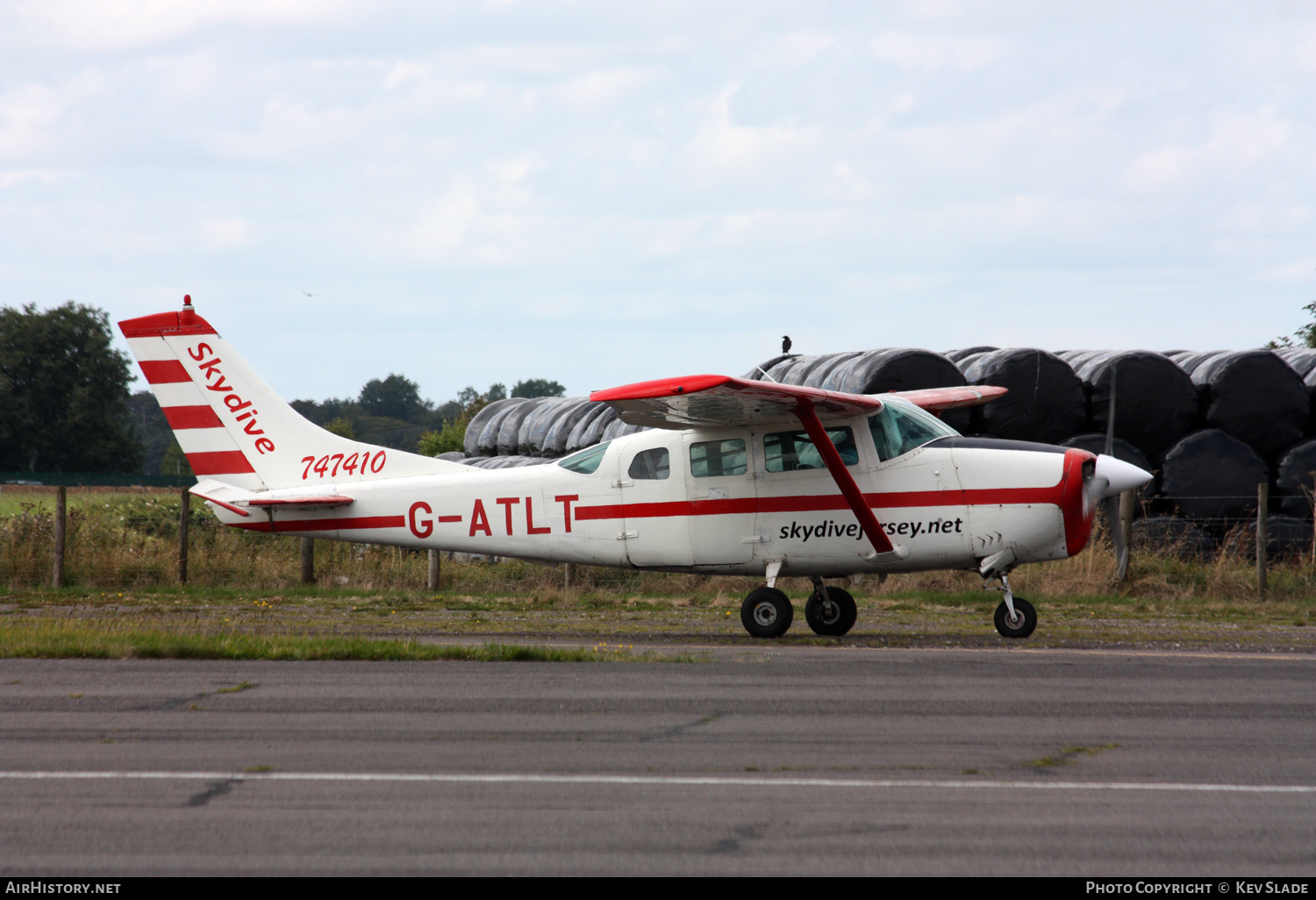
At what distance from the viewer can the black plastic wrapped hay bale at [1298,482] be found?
18438 millimetres

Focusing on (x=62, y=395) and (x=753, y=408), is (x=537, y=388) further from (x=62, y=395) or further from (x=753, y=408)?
(x=753, y=408)

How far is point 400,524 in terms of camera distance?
13.9m

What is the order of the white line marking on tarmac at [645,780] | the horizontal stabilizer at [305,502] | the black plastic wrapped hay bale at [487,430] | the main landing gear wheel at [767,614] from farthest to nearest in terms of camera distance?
the black plastic wrapped hay bale at [487,430] < the horizontal stabilizer at [305,502] < the main landing gear wheel at [767,614] < the white line marking on tarmac at [645,780]

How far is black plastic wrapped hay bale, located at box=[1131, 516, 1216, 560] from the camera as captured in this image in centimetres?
1814

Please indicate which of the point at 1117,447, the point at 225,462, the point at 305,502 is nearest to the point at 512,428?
the point at 225,462

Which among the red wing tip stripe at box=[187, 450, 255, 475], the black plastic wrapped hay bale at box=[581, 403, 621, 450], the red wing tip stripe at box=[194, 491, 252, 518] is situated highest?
the black plastic wrapped hay bale at box=[581, 403, 621, 450]

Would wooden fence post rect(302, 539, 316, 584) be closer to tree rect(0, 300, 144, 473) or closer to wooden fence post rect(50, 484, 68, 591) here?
wooden fence post rect(50, 484, 68, 591)

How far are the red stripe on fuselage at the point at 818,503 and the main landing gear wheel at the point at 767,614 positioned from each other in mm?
927

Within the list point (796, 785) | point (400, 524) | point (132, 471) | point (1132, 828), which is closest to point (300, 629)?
point (400, 524)

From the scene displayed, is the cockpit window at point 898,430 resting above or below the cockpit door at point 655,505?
above

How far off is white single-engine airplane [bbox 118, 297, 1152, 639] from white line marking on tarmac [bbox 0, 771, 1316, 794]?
17.1ft

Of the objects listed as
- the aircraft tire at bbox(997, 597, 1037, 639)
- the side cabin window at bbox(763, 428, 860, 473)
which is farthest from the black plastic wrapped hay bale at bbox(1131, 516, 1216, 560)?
the side cabin window at bbox(763, 428, 860, 473)

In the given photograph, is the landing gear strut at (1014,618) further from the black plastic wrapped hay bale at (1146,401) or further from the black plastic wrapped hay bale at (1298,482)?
the black plastic wrapped hay bale at (1298,482)

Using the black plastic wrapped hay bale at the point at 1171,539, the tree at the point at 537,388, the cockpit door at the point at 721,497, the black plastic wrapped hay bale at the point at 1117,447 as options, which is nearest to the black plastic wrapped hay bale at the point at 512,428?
the black plastic wrapped hay bale at the point at 1117,447
